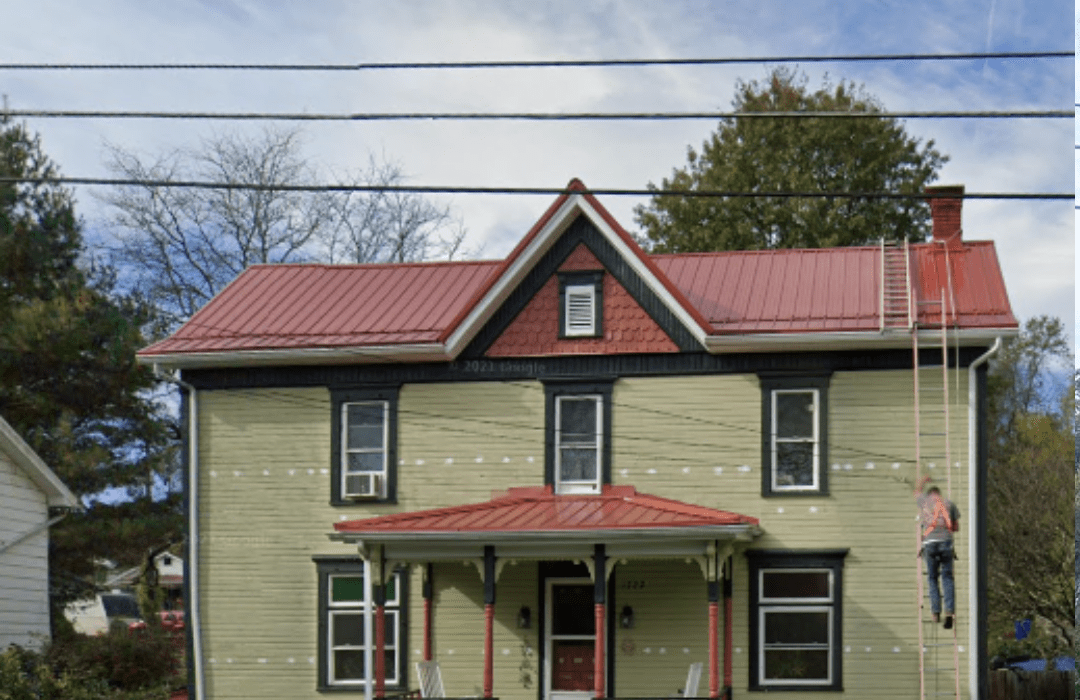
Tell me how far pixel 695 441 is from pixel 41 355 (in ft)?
55.3

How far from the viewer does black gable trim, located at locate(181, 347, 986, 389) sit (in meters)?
22.9

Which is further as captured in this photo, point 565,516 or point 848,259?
point 848,259

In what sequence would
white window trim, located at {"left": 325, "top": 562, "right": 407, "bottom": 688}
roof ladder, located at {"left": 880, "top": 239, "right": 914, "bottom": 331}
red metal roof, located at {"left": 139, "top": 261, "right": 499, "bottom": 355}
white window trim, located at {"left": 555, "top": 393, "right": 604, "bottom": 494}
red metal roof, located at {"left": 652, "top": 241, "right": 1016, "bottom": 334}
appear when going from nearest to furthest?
roof ladder, located at {"left": 880, "top": 239, "right": 914, "bottom": 331}
red metal roof, located at {"left": 652, "top": 241, "right": 1016, "bottom": 334}
white window trim, located at {"left": 555, "top": 393, "right": 604, "bottom": 494}
white window trim, located at {"left": 325, "top": 562, "right": 407, "bottom": 688}
red metal roof, located at {"left": 139, "top": 261, "right": 499, "bottom": 355}

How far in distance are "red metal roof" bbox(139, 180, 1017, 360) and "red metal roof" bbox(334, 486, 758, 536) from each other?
2466mm

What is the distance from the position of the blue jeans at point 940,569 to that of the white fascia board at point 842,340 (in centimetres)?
311

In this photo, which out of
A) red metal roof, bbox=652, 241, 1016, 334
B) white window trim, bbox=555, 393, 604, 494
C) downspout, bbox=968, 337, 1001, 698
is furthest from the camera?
white window trim, bbox=555, 393, 604, 494

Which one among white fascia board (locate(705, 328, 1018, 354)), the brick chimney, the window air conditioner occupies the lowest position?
the window air conditioner

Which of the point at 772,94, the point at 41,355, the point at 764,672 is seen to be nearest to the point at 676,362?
the point at 764,672

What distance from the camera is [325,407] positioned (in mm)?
24406

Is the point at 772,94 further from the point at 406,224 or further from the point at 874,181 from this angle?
the point at 406,224

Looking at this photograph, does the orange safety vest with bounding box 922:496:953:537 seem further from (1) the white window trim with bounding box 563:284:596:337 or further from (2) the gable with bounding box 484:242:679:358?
(1) the white window trim with bounding box 563:284:596:337

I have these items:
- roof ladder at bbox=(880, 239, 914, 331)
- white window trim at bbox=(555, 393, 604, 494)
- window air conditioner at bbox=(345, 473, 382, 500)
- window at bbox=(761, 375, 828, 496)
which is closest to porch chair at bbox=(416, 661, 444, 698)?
window air conditioner at bbox=(345, 473, 382, 500)

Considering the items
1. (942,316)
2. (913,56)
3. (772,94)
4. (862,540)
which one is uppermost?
(772,94)

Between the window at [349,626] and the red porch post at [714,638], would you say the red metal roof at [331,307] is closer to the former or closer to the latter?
the window at [349,626]
